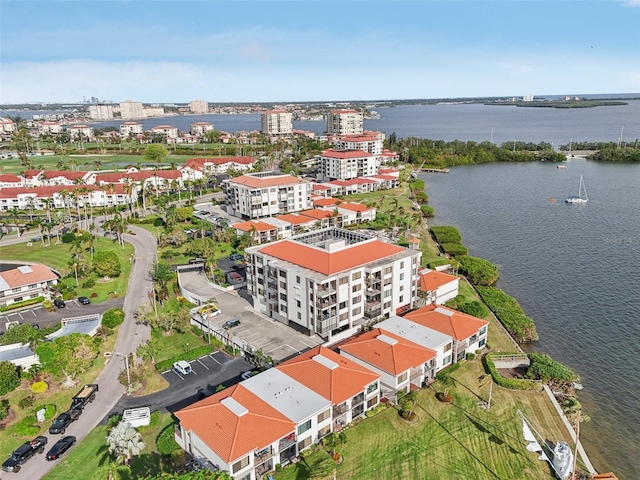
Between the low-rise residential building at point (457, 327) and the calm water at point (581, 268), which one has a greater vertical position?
the low-rise residential building at point (457, 327)

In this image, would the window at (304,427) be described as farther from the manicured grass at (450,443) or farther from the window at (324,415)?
the manicured grass at (450,443)

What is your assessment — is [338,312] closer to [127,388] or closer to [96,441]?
[127,388]

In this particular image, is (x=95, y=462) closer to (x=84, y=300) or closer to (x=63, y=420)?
(x=63, y=420)

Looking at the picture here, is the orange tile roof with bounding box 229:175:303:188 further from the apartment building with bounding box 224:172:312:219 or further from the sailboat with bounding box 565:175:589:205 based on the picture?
the sailboat with bounding box 565:175:589:205

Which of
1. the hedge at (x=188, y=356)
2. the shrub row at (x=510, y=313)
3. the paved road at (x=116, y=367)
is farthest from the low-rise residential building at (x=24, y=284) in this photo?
the shrub row at (x=510, y=313)

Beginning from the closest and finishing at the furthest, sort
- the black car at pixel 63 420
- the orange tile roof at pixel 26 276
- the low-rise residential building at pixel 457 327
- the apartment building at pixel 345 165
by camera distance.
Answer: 1. the black car at pixel 63 420
2. the low-rise residential building at pixel 457 327
3. the orange tile roof at pixel 26 276
4. the apartment building at pixel 345 165

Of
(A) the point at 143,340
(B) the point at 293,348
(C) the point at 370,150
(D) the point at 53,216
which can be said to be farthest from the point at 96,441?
(C) the point at 370,150

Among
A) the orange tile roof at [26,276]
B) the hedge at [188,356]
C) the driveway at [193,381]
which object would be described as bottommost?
the driveway at [193,381]
